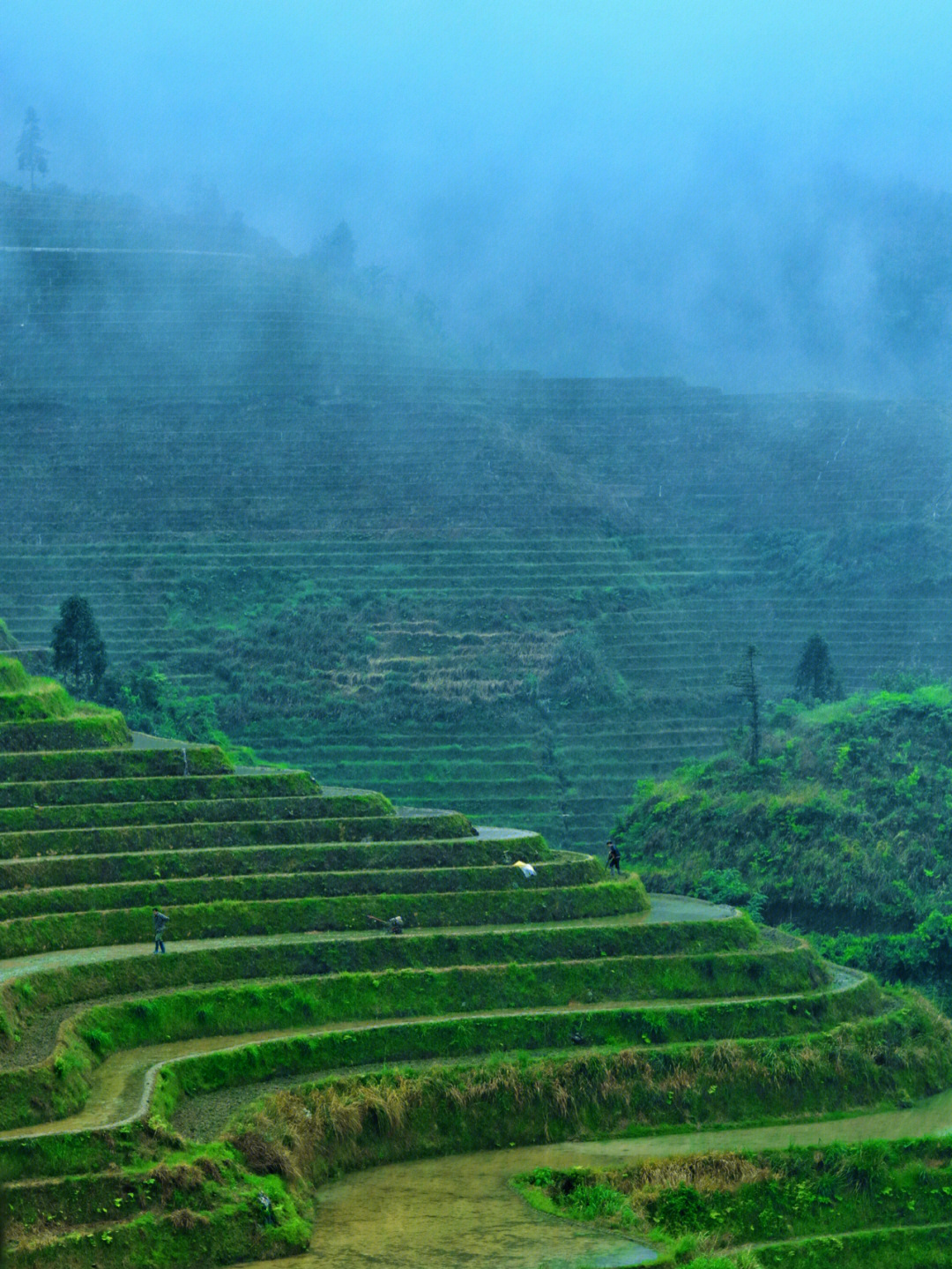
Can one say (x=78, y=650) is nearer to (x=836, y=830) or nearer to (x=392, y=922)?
(x=392, y=922)

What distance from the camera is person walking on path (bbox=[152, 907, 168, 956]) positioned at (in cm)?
2595

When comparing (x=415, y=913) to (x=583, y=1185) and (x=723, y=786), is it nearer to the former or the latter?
(x=583, y=1185)

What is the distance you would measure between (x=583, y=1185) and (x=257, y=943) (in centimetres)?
656

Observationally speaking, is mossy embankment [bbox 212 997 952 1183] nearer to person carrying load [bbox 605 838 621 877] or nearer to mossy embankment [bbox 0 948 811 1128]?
mossy embankment [bbox 0 948 811 1128]

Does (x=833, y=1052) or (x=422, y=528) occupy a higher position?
(x=422, y=528)

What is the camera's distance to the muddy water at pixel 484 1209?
779 inches

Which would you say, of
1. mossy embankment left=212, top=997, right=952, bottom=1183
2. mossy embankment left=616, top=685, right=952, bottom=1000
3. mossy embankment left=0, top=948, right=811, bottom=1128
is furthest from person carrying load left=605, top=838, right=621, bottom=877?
mossy embankment left=212, top=997, right=952, bottom=1183

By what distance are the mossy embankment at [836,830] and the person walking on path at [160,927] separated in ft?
48.1

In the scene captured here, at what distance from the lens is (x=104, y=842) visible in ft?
93.5

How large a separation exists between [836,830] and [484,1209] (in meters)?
19.2

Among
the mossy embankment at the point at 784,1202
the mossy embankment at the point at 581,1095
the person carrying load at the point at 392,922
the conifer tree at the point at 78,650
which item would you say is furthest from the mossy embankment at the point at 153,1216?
the conifer tree at the point at 78,650

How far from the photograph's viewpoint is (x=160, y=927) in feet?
86.5

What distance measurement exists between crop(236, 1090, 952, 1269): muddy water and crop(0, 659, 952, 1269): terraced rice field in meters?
0.44

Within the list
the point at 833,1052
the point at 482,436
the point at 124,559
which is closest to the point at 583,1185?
the point at 833,1052
